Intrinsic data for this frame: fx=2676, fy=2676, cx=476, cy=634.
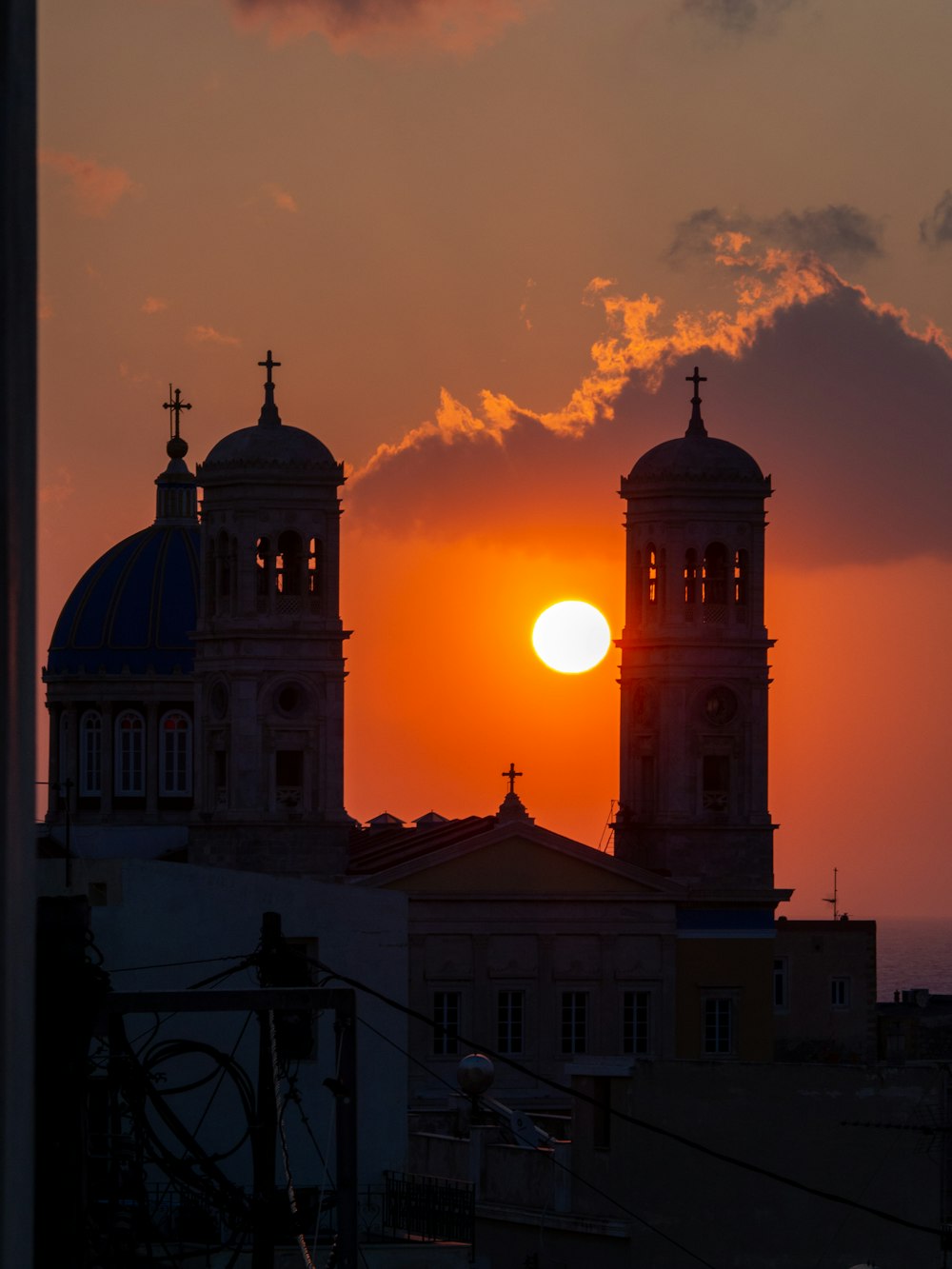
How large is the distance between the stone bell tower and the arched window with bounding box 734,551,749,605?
10790 mm

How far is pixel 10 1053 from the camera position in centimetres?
458

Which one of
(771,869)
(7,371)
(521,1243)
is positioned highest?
(7,371)

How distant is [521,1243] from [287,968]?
22.7 meters

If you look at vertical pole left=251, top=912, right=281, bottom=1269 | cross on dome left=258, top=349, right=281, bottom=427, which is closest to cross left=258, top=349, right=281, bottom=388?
cross on dome left=258, top=349, right=281, bottom=427

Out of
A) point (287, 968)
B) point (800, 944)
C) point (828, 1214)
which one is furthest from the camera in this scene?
point (800, 944)

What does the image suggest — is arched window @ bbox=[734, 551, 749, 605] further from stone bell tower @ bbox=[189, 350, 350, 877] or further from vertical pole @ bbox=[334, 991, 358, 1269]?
vertical pole @ bbox=[334, 991, 358, 1269]

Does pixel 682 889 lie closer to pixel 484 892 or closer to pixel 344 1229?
pixel 484 892

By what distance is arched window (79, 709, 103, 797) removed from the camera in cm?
9912

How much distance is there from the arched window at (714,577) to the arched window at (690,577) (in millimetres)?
232

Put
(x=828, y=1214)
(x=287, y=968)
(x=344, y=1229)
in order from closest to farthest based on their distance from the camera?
(x=344, y=1229) < (x=287, y=968) < (x=828, y=1214)

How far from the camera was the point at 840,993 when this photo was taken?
3285 inches

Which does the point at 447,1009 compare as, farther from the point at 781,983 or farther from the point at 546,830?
the point at 781,983

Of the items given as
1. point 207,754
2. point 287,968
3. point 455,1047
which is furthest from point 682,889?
point 287,968

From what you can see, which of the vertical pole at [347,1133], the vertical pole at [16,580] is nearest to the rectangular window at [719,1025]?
the vertical pole at [347,1133]
